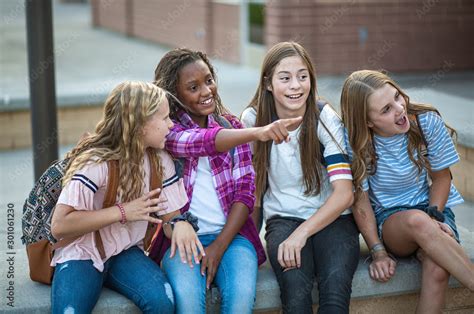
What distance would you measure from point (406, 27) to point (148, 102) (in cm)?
759

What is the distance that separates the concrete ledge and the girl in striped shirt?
55mm

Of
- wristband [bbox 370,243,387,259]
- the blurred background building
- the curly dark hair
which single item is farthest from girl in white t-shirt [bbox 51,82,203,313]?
the blurred background building

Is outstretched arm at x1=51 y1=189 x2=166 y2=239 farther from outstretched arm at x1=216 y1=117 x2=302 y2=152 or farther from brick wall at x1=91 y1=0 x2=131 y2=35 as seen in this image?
brick wall at x1=91 y1=0 x2=131 y2=35

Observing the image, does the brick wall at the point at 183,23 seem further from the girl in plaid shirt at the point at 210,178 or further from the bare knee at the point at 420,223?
the bare knee at the point at 420,223

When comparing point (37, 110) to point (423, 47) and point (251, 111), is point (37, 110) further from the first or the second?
point (423, 47)

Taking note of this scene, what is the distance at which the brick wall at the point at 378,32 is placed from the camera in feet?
32.4

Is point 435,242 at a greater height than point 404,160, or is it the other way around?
point 404,160

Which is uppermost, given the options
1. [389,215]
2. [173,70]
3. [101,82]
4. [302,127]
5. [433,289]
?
[173,70]

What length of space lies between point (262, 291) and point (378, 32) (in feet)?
24.4

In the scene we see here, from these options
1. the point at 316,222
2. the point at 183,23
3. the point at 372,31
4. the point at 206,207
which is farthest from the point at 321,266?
the point at 183,23

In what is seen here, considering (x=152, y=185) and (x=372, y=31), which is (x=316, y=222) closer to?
(x=152, y=185)

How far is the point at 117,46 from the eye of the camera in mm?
14875

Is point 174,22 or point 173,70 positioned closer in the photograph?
point 173,70

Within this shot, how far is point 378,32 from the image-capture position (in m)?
10.1
